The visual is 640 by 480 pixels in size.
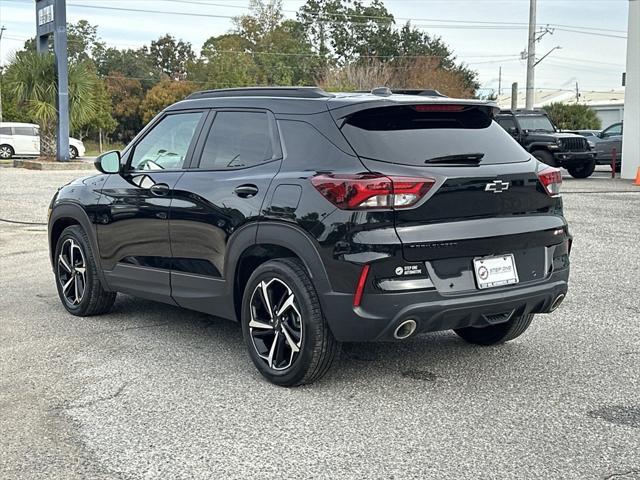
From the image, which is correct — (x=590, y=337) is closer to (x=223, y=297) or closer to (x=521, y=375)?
(x=521, y=375)

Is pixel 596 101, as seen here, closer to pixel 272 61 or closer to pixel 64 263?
pixel 272 61

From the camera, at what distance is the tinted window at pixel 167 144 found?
5.87 m

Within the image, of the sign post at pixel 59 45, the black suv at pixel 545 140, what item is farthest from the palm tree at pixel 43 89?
the black suv at pixel 545 140

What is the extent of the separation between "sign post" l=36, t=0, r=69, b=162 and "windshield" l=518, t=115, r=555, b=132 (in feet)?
49.2

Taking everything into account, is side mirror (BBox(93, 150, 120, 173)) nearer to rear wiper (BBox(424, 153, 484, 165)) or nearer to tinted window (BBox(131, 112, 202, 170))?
tinted window (BBox(131, 112, 202, 170))

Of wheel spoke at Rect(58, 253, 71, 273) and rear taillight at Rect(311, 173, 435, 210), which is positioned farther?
wheel spoke at Rect(58, 253, 71, 273)

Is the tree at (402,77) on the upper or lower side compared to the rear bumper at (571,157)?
upper

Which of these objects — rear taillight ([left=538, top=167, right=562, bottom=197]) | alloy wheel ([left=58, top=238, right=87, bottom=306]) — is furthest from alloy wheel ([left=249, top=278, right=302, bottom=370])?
alloy wheel ([left=58, top=238, right=87, bottom=306])

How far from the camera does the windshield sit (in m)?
22.7

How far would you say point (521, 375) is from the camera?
5.17m

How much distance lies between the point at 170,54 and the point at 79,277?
293ft

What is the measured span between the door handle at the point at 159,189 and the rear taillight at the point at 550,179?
2563 millimetres

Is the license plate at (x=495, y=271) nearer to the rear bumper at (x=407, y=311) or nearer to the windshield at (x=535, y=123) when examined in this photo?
the rear bumper at (x=407, y=311)

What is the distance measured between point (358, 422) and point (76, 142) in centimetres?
3389
